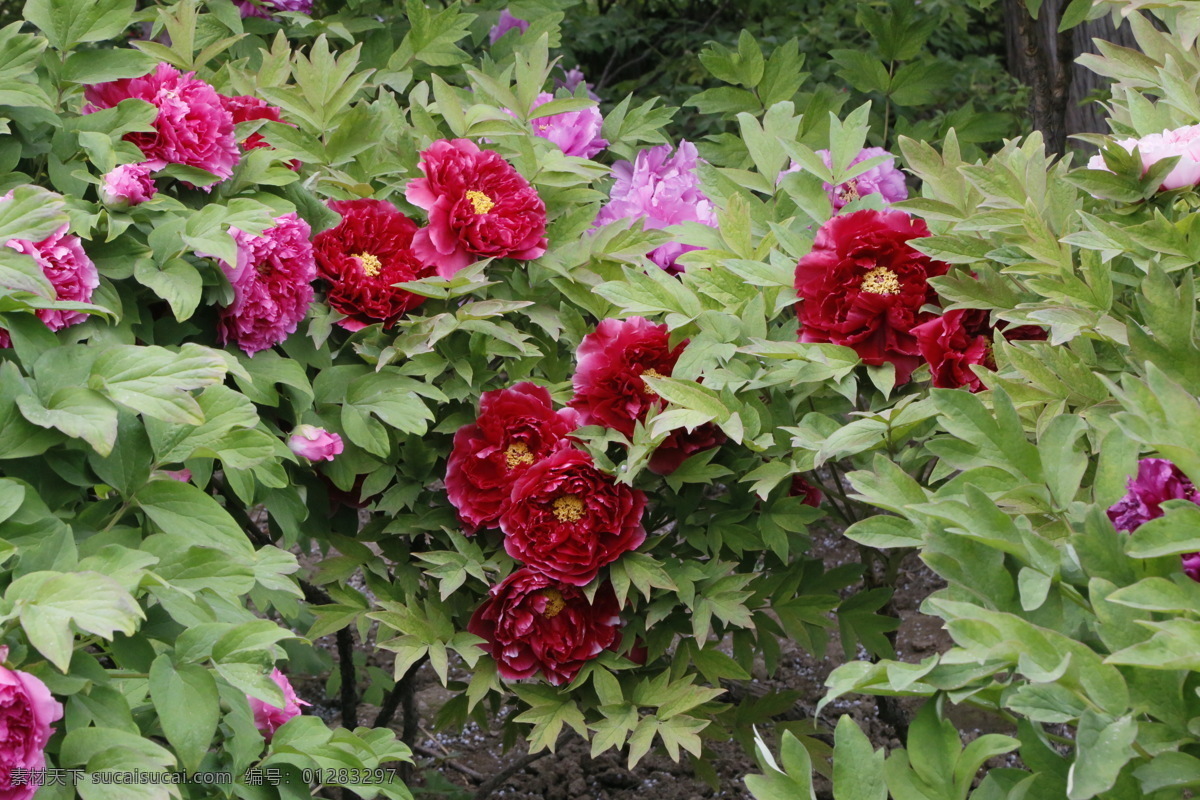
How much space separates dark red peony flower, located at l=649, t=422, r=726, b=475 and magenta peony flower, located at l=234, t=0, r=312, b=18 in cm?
143

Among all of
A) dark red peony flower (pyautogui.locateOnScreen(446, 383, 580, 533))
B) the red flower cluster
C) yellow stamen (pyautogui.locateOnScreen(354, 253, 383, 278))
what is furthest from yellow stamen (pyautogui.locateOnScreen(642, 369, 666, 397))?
yellow stamen (pyautogui.locateOnScreen(354, 253, 383, 278))

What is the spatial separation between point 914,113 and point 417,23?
11.5ft

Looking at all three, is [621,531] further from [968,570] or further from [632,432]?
[968,570]

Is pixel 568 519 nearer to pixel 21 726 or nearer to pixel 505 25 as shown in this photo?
pixel 21 726

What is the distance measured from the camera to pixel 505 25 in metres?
2.79

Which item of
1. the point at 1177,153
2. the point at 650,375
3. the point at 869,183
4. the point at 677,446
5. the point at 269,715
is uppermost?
the point at 1177,153

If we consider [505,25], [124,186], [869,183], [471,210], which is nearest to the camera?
[124,186]

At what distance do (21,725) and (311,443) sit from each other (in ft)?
2.37

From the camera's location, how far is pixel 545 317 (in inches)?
74.9

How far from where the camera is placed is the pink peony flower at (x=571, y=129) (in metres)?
2.22

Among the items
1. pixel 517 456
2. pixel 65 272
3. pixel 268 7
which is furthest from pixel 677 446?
pixel 268 7

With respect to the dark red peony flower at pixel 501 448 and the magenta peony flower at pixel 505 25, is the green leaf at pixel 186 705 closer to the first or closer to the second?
the dark red peony flower at pixel 501 448

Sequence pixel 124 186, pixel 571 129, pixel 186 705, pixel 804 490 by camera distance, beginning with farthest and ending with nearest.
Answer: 1. pixel 571 129
2. pixel 804 490
3. pixel 124 186
4. pixel 186 705

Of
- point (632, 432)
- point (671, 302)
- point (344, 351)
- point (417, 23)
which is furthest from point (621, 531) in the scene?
point (417, 23)
